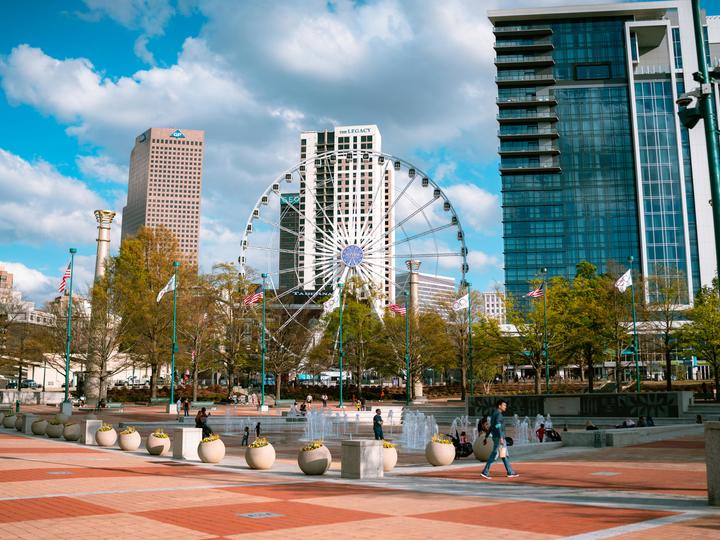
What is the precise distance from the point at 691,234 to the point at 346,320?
7024 cm

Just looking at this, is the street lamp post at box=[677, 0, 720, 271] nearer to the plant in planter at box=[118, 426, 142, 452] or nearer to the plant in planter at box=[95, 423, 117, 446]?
the plant in planter at box=[118, 426, 142, 452]

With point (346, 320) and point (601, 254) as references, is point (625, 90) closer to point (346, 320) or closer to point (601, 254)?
point (601, 254)

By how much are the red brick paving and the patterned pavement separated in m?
0.02

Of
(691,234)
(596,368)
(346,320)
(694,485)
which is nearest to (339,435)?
(694,485)

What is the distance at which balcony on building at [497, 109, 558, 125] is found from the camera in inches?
4941

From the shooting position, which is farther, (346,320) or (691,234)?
(691,234)

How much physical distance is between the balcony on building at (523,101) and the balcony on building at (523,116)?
1.12 metres

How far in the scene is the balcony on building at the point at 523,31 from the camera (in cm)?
12619

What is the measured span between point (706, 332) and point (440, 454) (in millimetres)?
40957

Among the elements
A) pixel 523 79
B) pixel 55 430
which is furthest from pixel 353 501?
pixel 523 79

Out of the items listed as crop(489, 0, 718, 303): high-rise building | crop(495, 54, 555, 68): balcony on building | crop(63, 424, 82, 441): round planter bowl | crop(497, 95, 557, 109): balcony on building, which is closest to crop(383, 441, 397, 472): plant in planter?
crop(63, 424, 82, 441): round planter bowl

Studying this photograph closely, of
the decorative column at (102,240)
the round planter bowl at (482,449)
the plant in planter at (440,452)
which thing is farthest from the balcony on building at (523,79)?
the plant in planter at (440,452)

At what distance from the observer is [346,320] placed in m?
73.9

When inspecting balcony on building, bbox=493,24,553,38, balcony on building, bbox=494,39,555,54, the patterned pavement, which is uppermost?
balcony on building, bbox=493,24,553,38
